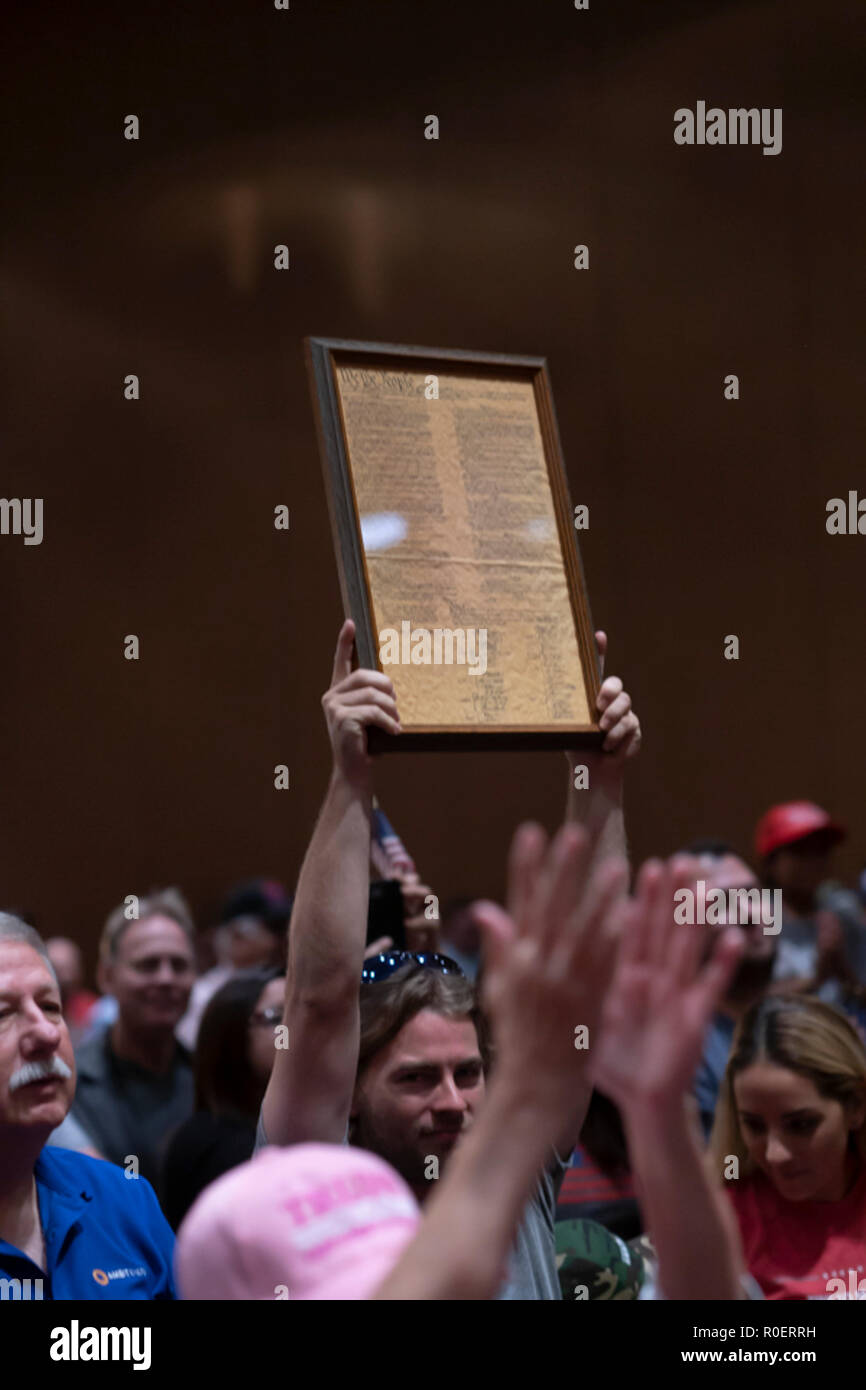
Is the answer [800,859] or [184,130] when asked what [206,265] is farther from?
[800,859]

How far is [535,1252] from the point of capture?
7.69ft

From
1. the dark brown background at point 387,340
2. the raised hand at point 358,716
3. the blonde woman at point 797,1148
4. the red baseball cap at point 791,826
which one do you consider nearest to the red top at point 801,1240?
the blonde woman at point 797,1148

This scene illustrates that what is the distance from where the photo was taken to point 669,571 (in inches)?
330

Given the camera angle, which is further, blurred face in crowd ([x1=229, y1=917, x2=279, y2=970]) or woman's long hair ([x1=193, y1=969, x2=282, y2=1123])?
blurred face in crowd ([x1=229, y1=917, x2=279, y2=970])

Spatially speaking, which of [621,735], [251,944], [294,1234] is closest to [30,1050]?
[621,735]

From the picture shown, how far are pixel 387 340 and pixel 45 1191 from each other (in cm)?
690

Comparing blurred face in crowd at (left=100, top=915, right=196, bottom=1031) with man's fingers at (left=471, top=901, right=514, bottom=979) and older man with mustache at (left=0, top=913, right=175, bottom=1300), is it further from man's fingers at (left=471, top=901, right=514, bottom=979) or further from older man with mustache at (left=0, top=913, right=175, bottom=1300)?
man's fingers at (left=471, top=901, right=514, bottom=979)

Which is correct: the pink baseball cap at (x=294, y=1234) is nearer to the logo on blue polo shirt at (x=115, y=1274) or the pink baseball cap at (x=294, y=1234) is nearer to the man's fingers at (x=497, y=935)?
the man's fingers at (x=497, y=935)

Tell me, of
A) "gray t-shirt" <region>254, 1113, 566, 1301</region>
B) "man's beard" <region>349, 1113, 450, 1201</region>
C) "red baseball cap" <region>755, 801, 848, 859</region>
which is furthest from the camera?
"red baseball cap" <region>755, 801, 848, 859</region>

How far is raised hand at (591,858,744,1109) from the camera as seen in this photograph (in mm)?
1187

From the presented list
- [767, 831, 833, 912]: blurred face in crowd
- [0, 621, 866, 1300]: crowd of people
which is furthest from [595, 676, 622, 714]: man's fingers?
[767, 831, 833, 912]: blurred face in crowd

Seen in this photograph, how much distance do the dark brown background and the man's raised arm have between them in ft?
19.2
